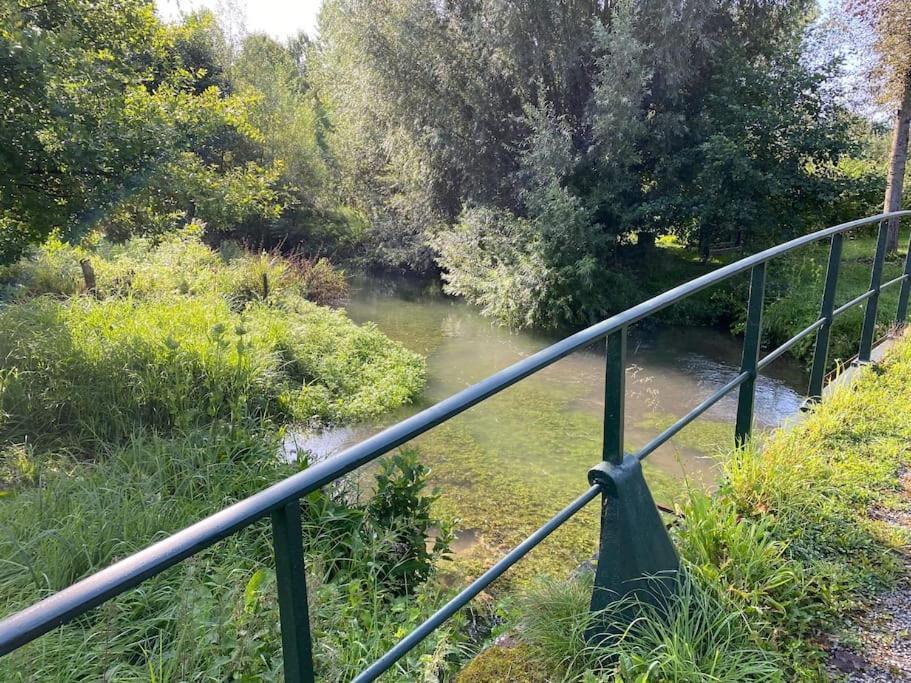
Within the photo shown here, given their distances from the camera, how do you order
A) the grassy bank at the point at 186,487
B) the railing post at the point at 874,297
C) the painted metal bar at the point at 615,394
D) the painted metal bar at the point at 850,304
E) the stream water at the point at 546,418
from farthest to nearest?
the stream water at the point at 546,418 < the railing post at the point at 874,297 < the painted metal bar at the point at 850,304 < the grassy bank at the point at 186,487 < the painted metal bar at the point at 615,394

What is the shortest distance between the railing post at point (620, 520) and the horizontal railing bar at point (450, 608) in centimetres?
6

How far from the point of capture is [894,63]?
10.4m

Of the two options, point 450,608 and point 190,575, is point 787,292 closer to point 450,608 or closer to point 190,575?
point 190,575

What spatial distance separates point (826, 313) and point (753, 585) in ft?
6.16

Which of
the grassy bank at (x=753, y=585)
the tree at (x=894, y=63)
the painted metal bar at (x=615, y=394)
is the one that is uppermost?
the tree at (x=894, y=63)

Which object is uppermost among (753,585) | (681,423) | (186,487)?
(681,423)

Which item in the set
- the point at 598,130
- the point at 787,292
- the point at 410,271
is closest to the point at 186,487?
the point at 598,130

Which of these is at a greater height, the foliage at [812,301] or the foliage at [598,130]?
the foliage at [598,130]

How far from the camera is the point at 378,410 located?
7.20 m

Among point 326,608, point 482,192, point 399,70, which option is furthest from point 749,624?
point 399,70

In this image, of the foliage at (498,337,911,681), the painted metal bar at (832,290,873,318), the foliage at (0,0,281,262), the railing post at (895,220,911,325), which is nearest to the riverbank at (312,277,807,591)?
the foliage at (498,337,911,681)

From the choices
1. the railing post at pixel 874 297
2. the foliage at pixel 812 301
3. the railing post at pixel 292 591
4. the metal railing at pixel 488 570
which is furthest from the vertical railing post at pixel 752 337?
the foliage at pixel 812 301

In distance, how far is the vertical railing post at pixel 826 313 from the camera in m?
3.05

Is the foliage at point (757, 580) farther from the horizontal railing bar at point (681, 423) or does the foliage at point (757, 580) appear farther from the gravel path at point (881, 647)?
the horizontal railing bar at point (681, 423)
